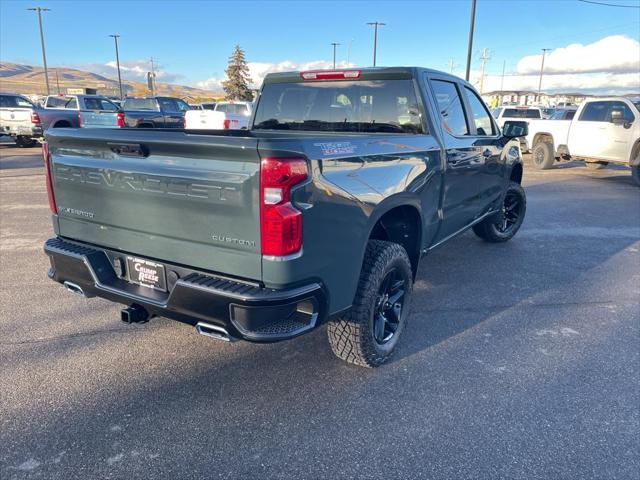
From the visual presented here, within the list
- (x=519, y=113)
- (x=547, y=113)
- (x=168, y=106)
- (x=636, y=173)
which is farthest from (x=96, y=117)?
(x=547, y=113)

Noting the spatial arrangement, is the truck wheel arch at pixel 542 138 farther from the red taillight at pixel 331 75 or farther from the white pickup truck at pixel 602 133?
the red taillight at pixel 331 75

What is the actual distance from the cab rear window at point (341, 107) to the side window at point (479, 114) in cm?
120

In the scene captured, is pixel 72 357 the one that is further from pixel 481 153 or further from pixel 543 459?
pixel 481 153

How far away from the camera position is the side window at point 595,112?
39.2 ft

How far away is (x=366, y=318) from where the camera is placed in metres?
3.00

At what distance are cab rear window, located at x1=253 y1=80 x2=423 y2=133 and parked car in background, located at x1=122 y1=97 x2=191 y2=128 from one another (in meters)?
15.7

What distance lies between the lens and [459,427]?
2674mm

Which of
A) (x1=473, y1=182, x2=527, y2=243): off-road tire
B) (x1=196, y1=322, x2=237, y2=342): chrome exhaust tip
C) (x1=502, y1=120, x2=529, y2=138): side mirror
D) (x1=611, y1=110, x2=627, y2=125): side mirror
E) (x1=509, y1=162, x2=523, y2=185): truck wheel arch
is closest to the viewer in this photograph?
(x1=196, y1=322, x2=237, y2=342): chrome exhaust tip

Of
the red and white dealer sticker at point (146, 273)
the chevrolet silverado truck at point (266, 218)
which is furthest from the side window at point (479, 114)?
the red and white dealer sticker at point (146, 273)

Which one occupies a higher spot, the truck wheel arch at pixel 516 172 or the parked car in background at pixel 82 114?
the parked car in background at pixel 82 114

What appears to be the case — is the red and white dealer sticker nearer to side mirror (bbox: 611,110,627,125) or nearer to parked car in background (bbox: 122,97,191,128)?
side mirror (bbox: 611,110,627,125)

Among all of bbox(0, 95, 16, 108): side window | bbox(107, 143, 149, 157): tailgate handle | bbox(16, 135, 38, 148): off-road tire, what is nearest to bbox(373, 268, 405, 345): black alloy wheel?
bbox(107, 143, 149, 157): tailgate handle

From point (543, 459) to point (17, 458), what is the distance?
2.61 meters

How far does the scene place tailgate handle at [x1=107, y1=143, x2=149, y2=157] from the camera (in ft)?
8.62
